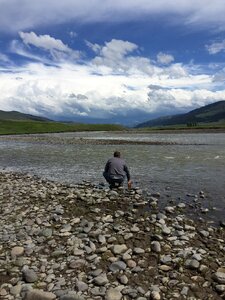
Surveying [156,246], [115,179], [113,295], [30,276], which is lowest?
[113,295]

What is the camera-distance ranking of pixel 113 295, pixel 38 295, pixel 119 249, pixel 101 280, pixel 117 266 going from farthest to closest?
pixel 119 249 < pixel 117 266 < pixel 101 280 < pixel 113 295 < pixel 38 295

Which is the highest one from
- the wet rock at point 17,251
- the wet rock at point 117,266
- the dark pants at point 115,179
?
the dark pants at point 115,179

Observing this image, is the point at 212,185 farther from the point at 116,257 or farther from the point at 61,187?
the point at 116,257

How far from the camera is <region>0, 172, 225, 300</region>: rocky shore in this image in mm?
9719

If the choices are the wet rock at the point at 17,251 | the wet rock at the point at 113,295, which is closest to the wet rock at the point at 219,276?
the wet rock at the point at 113,295

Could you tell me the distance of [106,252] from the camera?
11969 millimetres

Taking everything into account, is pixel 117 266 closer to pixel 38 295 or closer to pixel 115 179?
pixel 38 295

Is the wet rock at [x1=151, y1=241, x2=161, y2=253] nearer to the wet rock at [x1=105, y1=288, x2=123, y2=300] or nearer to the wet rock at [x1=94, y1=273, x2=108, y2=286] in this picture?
the wet rock at [x1=94, y1=273, x2=108, y2=286]

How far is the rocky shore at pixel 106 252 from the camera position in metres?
9.72

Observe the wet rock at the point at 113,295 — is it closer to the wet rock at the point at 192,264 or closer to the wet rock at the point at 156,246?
the wet rock at the point at 192,264

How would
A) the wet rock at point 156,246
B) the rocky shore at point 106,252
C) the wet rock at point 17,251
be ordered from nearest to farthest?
1. the rocky shore at point 106,252
2. the wet rock at point 17,251
3. the wet rock at point 156,246

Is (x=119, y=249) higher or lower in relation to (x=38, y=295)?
higher

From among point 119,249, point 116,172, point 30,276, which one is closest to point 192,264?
point 119,249

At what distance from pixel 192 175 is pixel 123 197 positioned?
471 inches
